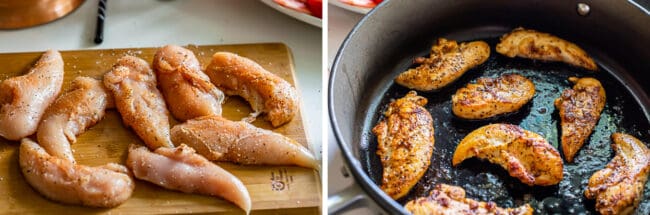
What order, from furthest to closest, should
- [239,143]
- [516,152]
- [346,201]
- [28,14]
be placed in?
1. [28,14]
2. [239,143]
3. [516,152]
4. [346,201]

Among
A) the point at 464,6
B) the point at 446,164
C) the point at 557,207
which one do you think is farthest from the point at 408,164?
the point at 464,6

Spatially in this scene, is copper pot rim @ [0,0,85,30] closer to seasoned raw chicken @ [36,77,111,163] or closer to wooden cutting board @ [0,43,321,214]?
wooden cutting board @ [0,43,321,214]

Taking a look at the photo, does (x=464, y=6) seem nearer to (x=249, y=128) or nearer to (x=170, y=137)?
(x=249, y=128)

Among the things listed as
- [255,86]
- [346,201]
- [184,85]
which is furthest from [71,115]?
[346,201]

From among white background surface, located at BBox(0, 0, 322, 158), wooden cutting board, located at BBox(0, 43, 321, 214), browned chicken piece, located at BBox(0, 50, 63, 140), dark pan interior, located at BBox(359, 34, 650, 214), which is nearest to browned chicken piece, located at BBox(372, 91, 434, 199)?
dark pan interior, located at BBox(359, 34, 650, 214)

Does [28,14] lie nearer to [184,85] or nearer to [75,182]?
[184,85]
